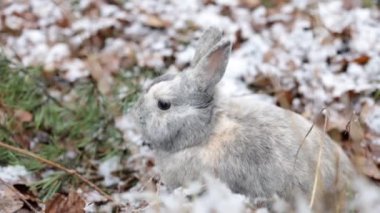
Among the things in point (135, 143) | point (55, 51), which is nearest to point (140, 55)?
point (55, 51)

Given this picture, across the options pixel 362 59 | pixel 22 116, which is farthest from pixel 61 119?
pixel 362 59

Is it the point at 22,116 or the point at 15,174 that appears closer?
the point at 15,174

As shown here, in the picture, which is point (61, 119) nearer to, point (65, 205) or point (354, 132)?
point (65, 205)

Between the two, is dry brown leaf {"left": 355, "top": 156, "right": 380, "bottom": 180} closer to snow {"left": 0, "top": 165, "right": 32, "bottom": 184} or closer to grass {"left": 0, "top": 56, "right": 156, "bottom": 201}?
grass {"left": 0, "top": 56, "right": 156, "bottom": 201}

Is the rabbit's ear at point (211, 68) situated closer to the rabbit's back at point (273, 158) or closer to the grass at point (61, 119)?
the rabbit's back at point (273, 158)

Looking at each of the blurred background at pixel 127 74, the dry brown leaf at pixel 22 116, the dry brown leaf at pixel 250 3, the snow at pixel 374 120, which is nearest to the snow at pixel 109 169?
the blurred background at pixel 127 74

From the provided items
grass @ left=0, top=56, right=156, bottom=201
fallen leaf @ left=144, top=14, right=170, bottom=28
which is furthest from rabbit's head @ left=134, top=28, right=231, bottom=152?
fallen leaf @ left=144, top=14, right=170, bottom=28
